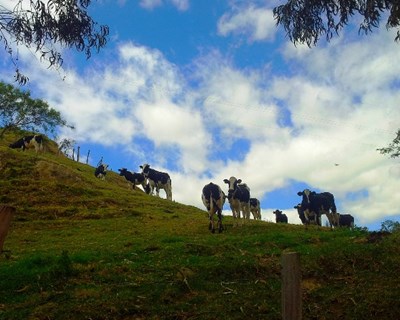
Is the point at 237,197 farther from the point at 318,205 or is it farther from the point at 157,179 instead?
the point at 157,179

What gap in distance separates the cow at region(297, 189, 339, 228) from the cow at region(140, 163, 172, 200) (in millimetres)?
20285

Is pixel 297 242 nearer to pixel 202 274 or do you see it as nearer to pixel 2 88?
pixel 202 274

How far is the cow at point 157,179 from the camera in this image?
47.8 metres

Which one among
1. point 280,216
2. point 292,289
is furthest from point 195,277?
point 280,216

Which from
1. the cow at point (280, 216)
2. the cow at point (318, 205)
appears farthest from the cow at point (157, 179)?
the cow at point (318, 205)

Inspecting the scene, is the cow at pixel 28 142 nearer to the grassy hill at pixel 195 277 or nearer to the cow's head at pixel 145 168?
the cow's head at pixel 145 168

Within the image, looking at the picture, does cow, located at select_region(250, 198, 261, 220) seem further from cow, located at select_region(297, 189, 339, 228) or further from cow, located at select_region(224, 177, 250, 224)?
cow, located at select_region(224, 177, 250, 224)

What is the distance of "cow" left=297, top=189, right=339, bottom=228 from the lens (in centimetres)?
2908

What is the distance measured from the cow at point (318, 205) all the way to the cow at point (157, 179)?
20.3 meters

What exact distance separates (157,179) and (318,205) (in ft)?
72.4

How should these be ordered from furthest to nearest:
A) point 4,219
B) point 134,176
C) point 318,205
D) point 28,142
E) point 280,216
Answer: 1. point 28,142
2. point 134,176
3. point 280,216
4. point 318,205
5. point 4,219

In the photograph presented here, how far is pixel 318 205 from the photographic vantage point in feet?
95.4

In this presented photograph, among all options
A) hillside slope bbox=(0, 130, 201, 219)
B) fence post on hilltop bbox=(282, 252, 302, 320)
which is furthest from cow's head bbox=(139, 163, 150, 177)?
fence post on hilltop bbox=(282, 252, 302, 320)

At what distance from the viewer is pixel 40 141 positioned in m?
55.4
